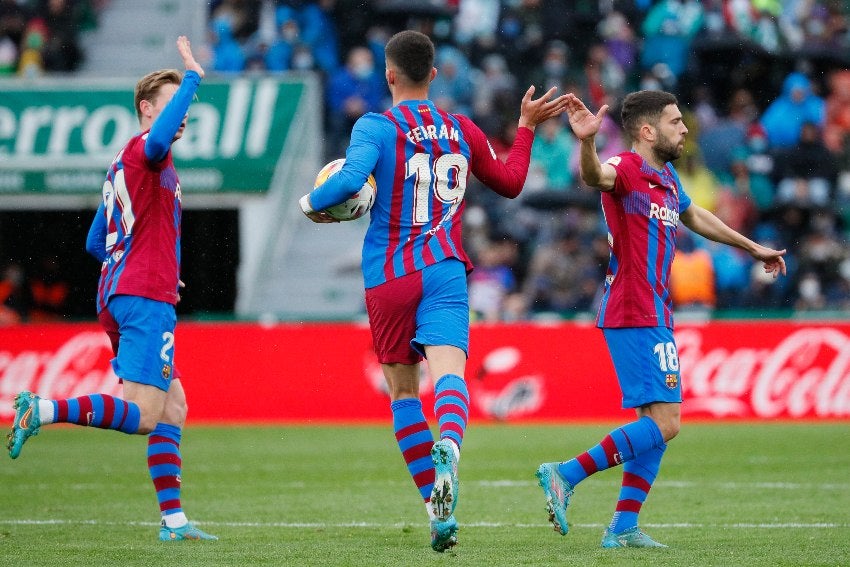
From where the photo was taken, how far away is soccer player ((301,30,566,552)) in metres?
6.25

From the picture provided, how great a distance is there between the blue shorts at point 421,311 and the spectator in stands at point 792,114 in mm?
14474

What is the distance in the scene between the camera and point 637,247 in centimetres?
678

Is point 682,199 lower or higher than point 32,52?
lower

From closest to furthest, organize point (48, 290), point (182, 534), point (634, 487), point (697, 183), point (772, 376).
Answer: point (634, 487)
point (182, 534)
point (772, 376)
point (697, 183)
point (48, 290)

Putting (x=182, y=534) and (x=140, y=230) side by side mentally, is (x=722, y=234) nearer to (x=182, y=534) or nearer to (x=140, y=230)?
(x=140, y=230)

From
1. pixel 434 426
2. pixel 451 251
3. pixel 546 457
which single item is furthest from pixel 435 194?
pixel 434 426

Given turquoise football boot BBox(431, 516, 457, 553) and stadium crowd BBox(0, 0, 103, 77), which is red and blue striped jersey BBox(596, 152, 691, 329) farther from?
stadium crowd BBox(0, 0, 103, 77)

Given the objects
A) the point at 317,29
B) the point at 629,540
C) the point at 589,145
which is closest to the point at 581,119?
the point at 589,145

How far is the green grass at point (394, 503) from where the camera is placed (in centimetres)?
638

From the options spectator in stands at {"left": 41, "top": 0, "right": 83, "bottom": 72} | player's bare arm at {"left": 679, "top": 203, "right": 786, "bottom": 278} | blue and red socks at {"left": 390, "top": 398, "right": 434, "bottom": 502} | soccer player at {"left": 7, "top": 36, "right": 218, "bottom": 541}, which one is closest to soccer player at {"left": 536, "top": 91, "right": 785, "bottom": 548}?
player's bare arm at {"left": 679, "top": 203, "right": 786, "bottom": 278}

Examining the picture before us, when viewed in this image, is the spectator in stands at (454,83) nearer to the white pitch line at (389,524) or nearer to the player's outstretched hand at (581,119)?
the white pitch line at (389,524)

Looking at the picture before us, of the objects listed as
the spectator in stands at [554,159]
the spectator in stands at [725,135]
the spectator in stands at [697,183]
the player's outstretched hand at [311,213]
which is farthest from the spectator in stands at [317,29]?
the player's outstretched hand at [311,213]

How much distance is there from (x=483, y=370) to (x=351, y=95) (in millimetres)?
5402

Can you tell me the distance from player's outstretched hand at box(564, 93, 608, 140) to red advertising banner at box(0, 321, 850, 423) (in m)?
9.50
